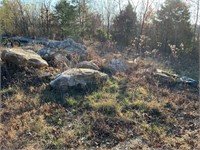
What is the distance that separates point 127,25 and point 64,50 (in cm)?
1181

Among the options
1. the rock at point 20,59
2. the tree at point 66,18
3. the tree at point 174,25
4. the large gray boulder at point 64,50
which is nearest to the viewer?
the rock at point 20,59

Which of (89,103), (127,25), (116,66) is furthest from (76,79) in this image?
(127,25)

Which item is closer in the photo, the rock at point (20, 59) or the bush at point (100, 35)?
the rock at point (20, 59)

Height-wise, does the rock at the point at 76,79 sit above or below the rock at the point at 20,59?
below

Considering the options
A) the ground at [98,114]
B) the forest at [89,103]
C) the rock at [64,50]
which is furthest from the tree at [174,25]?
the ground at [98,114]

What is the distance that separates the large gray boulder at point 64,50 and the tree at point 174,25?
411 inches

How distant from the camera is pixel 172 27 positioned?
740 inches

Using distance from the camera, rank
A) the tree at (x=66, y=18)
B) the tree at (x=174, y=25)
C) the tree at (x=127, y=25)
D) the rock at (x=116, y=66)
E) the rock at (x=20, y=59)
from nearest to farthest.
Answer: the rock at (x=20, y=59)
the rock at (x=116, y=66)
the tree at (x=66, y=18)
the tree at (x=174, y=25)
the tree at (x=127, y=25)

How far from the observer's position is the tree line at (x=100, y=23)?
54.9 ft

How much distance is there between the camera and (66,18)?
16.8 m

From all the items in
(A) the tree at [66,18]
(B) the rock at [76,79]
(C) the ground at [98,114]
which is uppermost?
(A) the tree at [66,18]

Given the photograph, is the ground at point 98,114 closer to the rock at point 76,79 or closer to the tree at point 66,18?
the rock at point 76,79

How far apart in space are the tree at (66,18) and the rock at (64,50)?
7.56 m

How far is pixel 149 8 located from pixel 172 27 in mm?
2517
